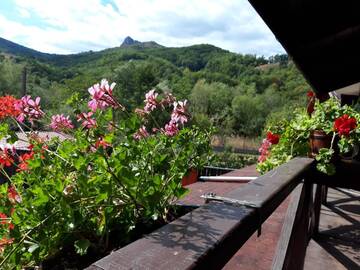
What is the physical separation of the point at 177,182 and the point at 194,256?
1.19 ft

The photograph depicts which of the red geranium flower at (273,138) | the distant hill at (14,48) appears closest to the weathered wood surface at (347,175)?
the red geranium flower at (273,138)

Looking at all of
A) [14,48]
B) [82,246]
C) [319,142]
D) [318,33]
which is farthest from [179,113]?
[14,48]

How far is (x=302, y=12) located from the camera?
145 cm

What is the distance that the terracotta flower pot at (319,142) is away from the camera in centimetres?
202

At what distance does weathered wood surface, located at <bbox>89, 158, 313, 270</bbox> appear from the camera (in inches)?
14.6

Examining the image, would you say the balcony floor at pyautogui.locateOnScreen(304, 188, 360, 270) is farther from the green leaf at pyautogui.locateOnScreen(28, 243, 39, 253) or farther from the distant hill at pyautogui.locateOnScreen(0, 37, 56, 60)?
the distant hill at pyautogui.locateOnScreen(0, 37, 56, 60)

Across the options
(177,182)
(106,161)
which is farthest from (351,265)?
(106,161)

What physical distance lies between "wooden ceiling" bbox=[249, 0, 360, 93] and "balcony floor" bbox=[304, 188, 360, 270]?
1252 mm

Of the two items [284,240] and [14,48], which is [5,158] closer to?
[284,240]

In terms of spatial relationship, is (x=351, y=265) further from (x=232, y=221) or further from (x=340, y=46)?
(x=232, y=221)

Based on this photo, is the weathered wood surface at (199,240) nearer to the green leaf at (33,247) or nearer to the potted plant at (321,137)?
the green leaf at (33,247)

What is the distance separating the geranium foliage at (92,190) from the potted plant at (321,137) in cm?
134

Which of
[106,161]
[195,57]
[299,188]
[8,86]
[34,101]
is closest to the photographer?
[106,161]

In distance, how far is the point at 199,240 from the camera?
0.46m
